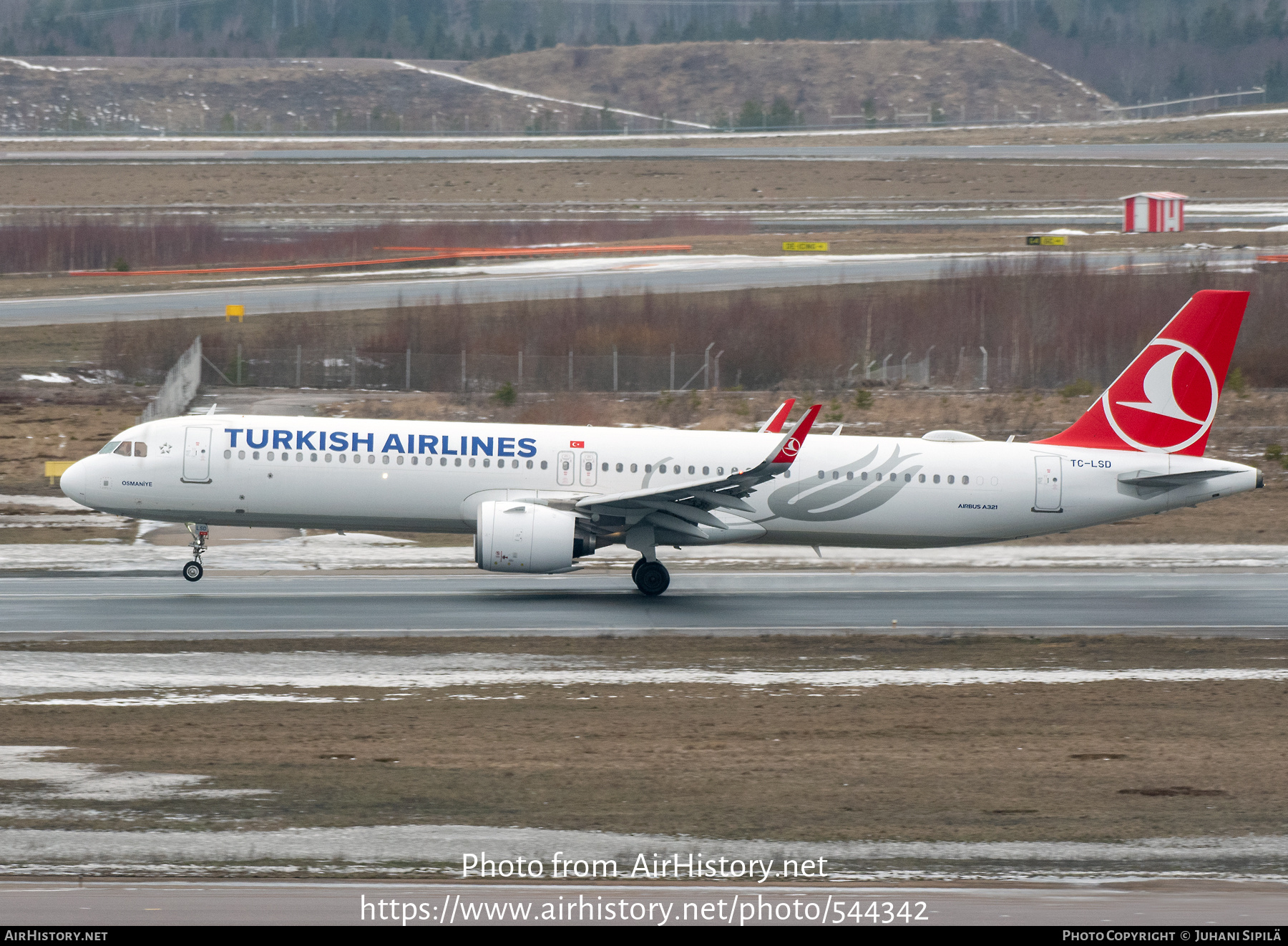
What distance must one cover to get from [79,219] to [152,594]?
6350 centimetres

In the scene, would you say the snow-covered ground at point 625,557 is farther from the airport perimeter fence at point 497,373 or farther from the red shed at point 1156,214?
the red shed at point 1156,214

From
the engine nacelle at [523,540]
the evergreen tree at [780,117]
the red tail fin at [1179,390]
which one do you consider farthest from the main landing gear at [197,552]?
the evergreen tree at [780,117]

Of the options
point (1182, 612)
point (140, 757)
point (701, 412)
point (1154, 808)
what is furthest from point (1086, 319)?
point (140, 757)

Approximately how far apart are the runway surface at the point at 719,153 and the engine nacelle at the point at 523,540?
3708 inches

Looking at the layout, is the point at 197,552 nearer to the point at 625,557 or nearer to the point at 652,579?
the point at 652,579

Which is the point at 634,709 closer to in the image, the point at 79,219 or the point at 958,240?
the point at 958,240

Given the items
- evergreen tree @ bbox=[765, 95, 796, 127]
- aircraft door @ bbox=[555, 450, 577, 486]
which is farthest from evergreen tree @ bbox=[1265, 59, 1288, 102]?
aircraft door @ bbox=[555, 450, 577, 486]

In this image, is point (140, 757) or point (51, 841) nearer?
point (51, 841)

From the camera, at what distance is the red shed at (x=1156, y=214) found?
275 ft

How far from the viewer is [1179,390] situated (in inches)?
1325

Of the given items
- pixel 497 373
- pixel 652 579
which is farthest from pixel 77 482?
pixel 497 373

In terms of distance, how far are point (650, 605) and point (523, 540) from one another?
3332 millimetres

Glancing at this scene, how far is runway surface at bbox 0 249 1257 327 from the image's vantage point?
60750 mm

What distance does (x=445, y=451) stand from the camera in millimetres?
31781
